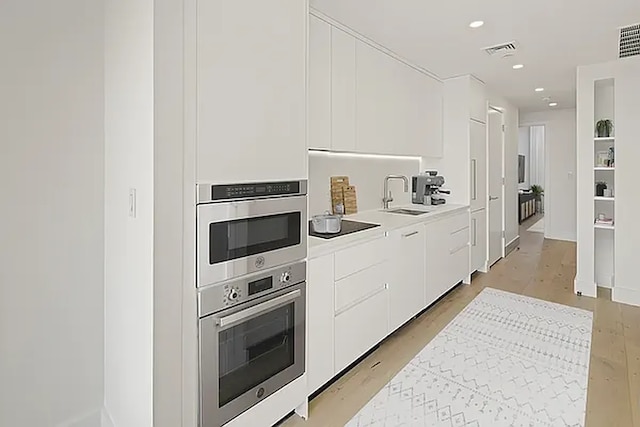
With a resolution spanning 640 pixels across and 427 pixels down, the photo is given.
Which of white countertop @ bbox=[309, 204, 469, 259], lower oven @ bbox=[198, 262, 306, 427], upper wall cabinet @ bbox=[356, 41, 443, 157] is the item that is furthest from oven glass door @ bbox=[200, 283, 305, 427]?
upper wall cabinet @ bbox=[356, 41, 443, 157]

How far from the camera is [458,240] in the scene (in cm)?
427

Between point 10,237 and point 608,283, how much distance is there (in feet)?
18.0

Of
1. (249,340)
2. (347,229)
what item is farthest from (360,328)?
(249,340)

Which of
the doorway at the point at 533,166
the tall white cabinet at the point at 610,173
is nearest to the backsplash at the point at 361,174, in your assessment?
the tall white cabinet at the point at 610,173

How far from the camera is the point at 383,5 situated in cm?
263

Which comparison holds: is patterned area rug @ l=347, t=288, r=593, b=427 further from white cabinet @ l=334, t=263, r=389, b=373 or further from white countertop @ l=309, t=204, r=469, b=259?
white countertop @ l=309, t=204, r=469, b=259

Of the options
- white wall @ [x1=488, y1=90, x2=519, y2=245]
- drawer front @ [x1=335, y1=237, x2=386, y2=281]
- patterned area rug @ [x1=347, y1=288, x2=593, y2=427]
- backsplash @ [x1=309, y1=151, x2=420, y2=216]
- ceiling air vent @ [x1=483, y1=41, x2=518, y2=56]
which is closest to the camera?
patterned area rug @ [x1=347, y1=288, x2=593, y2=427]

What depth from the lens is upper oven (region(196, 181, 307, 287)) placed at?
1596 millimetres

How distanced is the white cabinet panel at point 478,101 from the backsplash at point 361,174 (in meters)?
0.88

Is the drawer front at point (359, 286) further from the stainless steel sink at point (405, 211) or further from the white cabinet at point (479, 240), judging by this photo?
the white cabinet at point (479, 240)

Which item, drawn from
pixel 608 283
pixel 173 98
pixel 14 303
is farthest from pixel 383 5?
pixel 608 283

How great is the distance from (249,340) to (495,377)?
172 cm

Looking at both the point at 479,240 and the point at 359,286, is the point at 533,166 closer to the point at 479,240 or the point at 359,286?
the point at 479,240

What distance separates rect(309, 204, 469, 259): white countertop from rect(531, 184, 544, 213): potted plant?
784 cm
